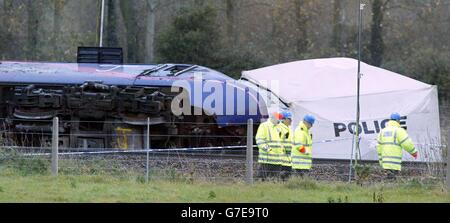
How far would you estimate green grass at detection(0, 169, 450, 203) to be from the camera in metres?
11.2

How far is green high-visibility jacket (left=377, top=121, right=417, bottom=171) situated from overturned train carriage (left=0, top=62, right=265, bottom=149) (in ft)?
19.3

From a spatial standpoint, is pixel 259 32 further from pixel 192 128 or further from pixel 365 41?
pixel 192 128

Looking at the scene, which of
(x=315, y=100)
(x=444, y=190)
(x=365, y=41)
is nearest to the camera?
(x=444, y=190)

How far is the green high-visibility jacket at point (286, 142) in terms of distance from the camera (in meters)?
15.1

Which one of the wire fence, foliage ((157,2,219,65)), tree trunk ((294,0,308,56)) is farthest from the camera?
tree trunk ((294,0,308,56))

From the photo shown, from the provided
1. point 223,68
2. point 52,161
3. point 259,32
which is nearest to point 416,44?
point 259,32

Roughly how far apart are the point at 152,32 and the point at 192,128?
1623 cm

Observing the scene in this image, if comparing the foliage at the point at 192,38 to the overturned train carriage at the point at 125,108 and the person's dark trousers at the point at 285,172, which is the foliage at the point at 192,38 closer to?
the overturned train carriage at the point at 125,108

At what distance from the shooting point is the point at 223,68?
33469 mm

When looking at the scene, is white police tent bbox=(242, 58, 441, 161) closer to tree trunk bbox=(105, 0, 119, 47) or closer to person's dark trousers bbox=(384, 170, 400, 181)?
person's dark trousers bbox=(384, 170, 400, 181)

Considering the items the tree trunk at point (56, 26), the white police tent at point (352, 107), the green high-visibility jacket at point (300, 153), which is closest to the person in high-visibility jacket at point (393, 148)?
the green high-visibility jacket at point (300, 153)

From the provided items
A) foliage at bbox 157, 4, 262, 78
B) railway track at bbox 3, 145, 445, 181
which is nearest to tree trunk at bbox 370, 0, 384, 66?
foliage at bbox 157, 4, 262, 78

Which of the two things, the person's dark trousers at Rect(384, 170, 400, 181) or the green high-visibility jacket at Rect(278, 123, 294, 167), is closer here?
the person's dark trousers at Rect(384, 170, 400, 181)

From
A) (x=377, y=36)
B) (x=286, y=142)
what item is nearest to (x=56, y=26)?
(x=377, y=36)
